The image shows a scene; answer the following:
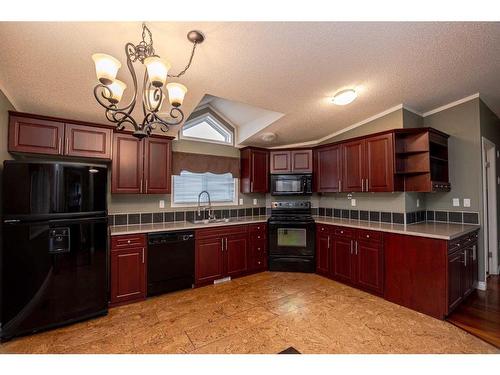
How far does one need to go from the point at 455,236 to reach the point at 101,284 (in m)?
3.83

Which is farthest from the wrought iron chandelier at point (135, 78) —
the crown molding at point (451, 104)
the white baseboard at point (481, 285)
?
the white baseboard at point (481, 285)

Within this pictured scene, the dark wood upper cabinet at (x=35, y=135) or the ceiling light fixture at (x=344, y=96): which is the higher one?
the ceiling light fixture at (x=344, y=96)

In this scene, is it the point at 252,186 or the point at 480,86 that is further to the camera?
the point at 252,186

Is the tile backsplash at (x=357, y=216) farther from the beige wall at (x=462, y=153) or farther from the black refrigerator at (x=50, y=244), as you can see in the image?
the black refrigerator at (x=50, y=244)

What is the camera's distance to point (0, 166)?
203 centimetres

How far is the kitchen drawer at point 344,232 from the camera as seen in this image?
3.07m

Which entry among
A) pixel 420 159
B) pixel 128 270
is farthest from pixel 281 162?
pixel 128 270

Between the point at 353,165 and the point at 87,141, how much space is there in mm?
3604

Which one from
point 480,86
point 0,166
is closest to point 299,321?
point 0,166

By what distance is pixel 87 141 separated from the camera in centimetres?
256

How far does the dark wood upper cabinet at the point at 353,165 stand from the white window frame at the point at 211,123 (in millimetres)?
2003

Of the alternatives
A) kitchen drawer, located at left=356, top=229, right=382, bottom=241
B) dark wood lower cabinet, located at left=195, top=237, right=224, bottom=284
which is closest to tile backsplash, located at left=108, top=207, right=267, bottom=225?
dark wood lower cabinet, located at left=195, top=237, right=224, bottom=284

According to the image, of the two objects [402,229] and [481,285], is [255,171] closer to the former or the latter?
[402,229]
